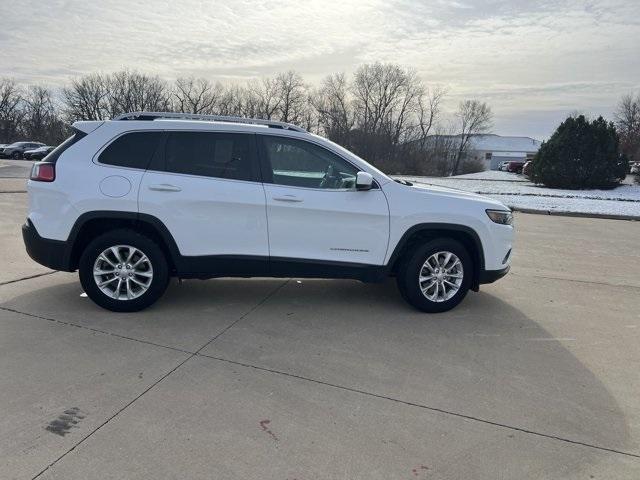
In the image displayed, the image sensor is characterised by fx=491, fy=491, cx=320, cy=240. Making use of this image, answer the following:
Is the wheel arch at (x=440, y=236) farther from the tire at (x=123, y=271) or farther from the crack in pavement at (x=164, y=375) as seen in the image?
the tire at (x=123, y=271)

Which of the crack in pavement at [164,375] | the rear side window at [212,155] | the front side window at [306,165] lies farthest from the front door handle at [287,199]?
the crack in pavement at [164,375]

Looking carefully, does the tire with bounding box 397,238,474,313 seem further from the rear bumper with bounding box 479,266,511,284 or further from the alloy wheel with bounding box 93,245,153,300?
the alloy wheel with bounding box 93,245,153,300

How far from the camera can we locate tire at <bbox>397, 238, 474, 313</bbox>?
493 cm

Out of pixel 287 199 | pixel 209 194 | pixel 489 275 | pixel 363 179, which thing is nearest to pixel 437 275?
pixel 489 275

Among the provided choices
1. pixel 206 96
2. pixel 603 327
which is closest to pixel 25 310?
pixel 603 327

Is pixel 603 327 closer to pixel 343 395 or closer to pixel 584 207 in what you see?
pixel 343 395

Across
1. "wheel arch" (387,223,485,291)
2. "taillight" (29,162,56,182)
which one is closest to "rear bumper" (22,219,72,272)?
"taillight" (29,162,56,182)

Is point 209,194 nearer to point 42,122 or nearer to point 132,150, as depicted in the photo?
point 132,150

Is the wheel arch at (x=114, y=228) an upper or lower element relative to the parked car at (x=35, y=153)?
lower

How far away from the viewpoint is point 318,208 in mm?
4715

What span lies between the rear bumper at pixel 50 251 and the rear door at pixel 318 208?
195 centimetres

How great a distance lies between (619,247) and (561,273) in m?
3.60

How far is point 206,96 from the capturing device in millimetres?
72062

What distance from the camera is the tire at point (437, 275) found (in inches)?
194
